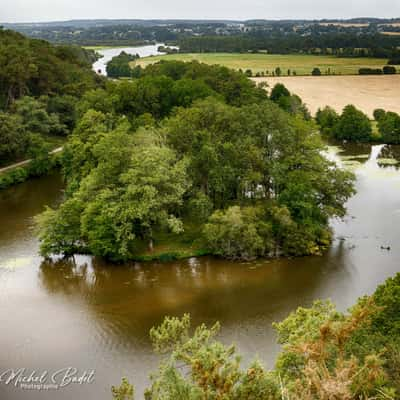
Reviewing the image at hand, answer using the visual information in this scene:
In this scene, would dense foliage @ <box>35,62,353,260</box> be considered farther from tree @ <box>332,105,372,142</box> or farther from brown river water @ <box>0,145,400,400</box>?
tree @ <box>332,105,372,142</box>

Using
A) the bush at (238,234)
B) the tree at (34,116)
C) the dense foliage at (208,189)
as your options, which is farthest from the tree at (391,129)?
the tree at (34,116)

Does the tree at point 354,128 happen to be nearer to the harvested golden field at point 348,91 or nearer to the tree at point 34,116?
the harvested golden field at point 348,91

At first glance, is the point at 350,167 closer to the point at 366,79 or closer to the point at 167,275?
the point at 167,275

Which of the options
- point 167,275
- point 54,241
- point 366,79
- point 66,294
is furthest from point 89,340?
point 366,79

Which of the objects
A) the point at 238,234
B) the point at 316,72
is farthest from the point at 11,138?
the point at 316,72

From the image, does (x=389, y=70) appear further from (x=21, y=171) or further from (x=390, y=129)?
(x=21, y=171)

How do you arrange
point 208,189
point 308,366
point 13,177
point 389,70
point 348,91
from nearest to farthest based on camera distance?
point 308,366, point 208,189, point 13,177, point 348,91, point 389,70

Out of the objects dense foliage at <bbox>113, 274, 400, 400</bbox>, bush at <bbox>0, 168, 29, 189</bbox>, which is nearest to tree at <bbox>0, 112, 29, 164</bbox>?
bush at <bbox>0, 168, 29, 189</bbox>
